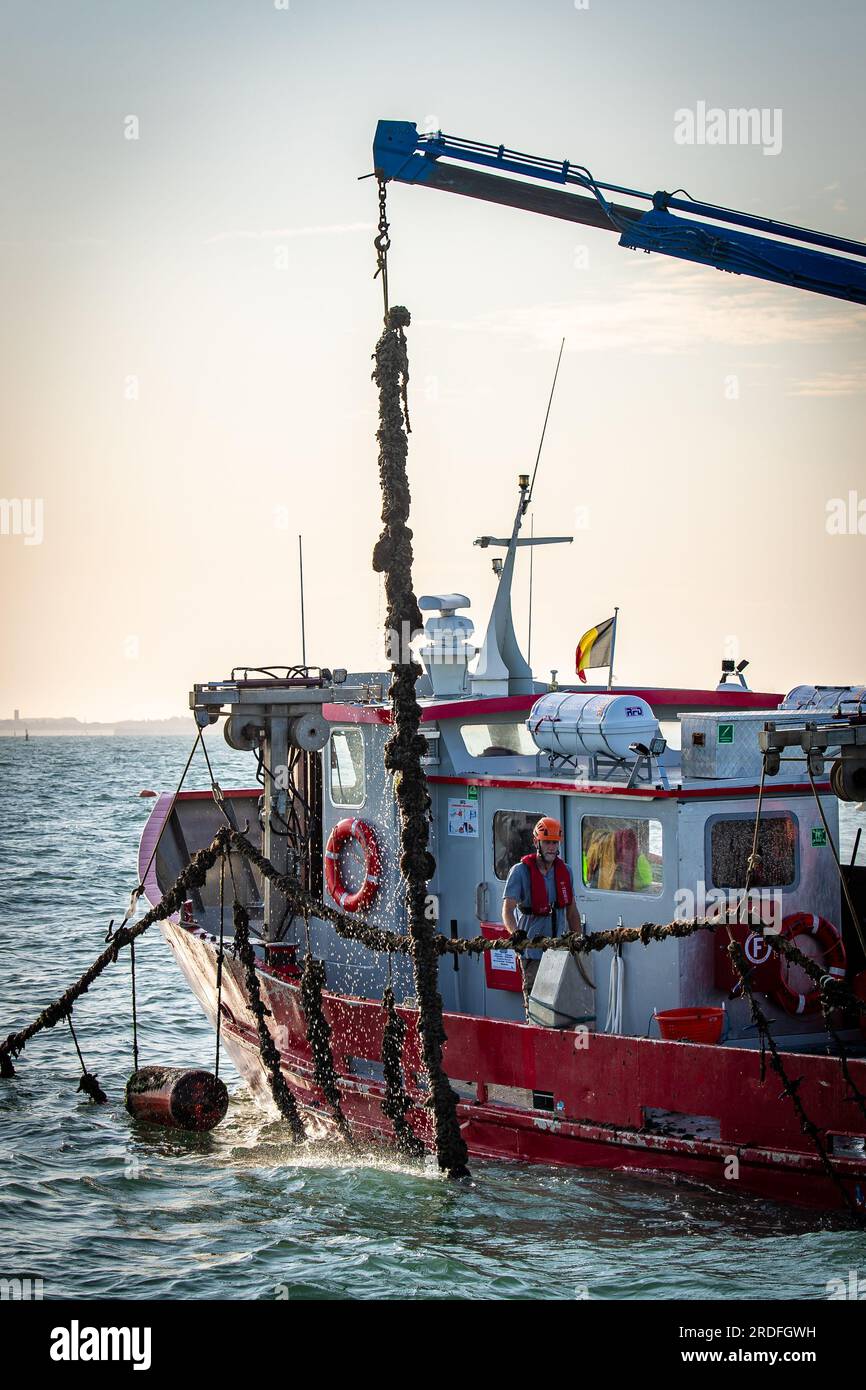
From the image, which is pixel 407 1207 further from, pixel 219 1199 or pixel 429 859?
pixel 429 859

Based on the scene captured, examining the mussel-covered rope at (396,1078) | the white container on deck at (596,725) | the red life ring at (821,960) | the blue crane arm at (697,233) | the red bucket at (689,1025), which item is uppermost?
the blue crane arm at (697,233)

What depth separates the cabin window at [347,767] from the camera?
48.0 ft

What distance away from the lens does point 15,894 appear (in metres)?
34.1

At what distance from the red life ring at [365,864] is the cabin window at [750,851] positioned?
133 inches

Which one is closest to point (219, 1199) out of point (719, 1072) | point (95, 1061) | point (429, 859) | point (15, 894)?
point (429, 859)

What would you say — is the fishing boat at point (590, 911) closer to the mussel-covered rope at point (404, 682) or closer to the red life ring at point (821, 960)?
the red life ring at point (821, 960)

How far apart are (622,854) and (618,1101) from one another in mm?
1911

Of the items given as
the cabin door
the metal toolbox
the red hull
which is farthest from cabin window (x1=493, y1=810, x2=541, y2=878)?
the metal toolbox

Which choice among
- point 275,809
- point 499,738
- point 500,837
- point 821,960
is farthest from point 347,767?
point 821,960

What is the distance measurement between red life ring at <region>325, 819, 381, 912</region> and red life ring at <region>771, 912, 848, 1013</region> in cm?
379

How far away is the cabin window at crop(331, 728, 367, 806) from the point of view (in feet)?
48.0

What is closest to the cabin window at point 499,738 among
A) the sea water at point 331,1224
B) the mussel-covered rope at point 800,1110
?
the sea water at point 331,1224

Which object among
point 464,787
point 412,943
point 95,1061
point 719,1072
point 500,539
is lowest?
point 95,1061
